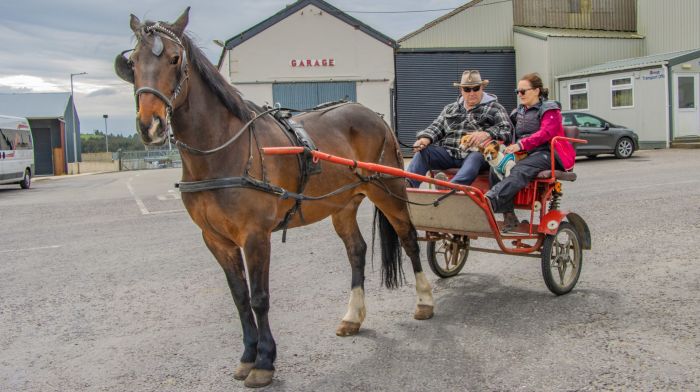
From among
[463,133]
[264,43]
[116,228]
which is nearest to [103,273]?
[116,228]

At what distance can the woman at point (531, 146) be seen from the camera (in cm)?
555

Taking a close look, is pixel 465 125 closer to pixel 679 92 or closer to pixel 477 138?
pixel 477 138

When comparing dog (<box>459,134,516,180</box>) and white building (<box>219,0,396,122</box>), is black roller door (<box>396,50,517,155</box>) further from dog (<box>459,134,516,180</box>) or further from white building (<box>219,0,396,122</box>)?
dog (<box>459,134,516,180</box>)

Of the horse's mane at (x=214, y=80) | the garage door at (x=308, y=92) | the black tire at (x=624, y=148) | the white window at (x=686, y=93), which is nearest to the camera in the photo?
the horse's mane at (x=214, y=80)

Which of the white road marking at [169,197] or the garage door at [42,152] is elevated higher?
the garage door at [42,152]

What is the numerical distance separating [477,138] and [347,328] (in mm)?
2035

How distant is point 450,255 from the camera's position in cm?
654

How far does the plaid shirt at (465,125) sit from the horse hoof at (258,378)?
2.87 m

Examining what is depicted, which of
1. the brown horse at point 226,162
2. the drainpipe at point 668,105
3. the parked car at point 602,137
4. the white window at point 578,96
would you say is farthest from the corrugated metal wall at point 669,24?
the brown horse at point 226,162

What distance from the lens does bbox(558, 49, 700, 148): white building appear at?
25656 mm

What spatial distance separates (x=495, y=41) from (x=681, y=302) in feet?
105

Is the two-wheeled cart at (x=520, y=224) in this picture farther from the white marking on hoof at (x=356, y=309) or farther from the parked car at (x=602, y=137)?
the parked car at (x=602, y=137)

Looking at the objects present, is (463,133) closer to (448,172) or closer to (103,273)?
(448,172)

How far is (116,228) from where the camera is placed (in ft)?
36.4
